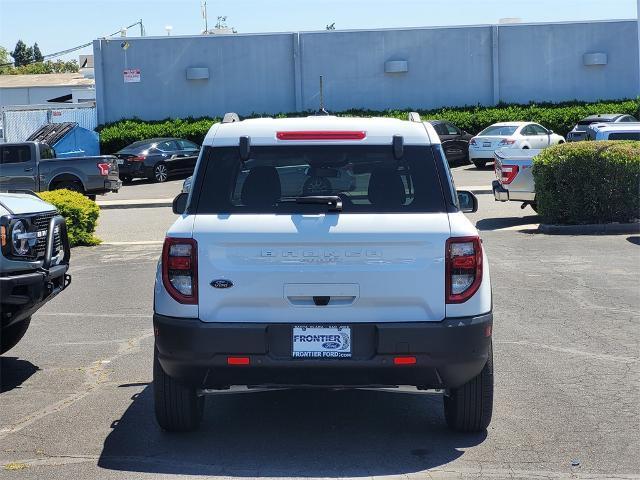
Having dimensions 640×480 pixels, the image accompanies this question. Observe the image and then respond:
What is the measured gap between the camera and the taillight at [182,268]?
6.08 metres

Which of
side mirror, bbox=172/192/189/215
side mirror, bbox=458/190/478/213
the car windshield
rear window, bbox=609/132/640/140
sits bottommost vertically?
the car windshield

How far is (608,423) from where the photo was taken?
6910 millimetres

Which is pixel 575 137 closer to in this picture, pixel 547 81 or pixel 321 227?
pixel 547 81

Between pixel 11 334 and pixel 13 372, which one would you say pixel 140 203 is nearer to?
pixel 11 334

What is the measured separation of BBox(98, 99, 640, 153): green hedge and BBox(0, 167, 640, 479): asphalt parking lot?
28143 mm

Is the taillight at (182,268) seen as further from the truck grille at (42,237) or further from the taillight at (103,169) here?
the taillight at (103,169)

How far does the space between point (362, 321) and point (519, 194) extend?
1375 cm

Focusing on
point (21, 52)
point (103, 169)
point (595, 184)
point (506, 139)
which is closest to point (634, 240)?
point (595, 184)

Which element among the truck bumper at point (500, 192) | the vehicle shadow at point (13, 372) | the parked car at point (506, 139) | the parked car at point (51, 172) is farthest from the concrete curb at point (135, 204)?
the vehicle shadow at point (13, 372)

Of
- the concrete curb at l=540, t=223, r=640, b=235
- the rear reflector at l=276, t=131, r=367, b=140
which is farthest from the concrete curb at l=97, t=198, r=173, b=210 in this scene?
the rear reflector at l=276, t=131, r=367, b=140

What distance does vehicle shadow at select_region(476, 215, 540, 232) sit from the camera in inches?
745

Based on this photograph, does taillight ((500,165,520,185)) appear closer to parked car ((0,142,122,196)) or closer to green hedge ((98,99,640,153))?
parked car ((0,142,122,196))

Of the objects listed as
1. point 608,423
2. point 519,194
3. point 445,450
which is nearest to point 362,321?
point 445,450

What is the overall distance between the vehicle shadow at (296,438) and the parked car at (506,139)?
1027 inches
